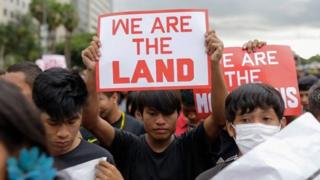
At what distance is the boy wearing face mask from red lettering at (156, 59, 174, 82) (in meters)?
0.50

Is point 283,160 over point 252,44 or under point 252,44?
under

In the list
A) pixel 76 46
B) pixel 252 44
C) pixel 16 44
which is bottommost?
pixel 252 44

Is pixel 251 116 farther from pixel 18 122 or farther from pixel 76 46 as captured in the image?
pixel 76 46

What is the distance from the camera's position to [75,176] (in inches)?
95.9

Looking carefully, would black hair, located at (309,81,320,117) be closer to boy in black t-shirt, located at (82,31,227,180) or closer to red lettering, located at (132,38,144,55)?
boy in black t-shirt, located at (82,31,227,180)

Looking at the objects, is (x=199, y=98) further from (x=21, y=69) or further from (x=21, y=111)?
(x=21, y=111)

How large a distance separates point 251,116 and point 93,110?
90 cm

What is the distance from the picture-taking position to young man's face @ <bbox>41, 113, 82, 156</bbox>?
8.82 ft

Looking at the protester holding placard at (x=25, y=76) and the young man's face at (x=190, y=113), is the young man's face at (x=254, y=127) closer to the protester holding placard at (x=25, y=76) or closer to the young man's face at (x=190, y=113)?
the protester holding placard at (x=25, y=76)

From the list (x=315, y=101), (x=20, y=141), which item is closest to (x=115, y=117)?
(x=315, y=101)

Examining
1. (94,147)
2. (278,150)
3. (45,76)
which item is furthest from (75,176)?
(278,150)

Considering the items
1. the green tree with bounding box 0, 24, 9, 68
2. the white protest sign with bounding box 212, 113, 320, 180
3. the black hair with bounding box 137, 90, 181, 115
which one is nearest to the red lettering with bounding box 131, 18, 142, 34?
the black hair with bounding box 137, 90, 181, 115

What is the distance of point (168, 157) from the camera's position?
3.28 metres

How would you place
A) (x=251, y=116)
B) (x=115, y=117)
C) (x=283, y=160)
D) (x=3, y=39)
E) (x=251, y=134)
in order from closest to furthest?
(x=283, y=160)
(x=251, y=134)
(x=251, y=116)
(x=115, y=117)
(x=3, y=39)
